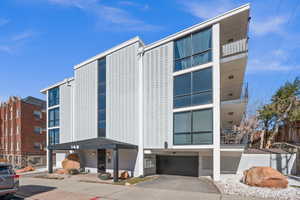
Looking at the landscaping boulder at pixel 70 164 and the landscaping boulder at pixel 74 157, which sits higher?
the landscaping boulder at pixel 74 157

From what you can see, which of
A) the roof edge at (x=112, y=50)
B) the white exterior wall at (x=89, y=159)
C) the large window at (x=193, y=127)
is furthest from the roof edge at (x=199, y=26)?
the white exterior wall at (x=89, y=159)

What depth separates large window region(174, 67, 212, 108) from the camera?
43.9ft

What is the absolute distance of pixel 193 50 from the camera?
14.3m

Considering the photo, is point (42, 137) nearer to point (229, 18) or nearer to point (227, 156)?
point (227, 156)

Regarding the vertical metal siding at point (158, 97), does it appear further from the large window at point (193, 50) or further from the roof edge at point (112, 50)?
the roof edge at point (112, 50)

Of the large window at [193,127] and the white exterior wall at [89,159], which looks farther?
the white exterior wall at [89,159]

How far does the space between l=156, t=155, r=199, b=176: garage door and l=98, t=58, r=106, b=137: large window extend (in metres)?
5.76

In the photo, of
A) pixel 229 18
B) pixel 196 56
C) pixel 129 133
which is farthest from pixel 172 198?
pixel 229 18

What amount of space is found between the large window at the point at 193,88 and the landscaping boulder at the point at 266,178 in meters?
4.87

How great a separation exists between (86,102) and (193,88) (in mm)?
11258

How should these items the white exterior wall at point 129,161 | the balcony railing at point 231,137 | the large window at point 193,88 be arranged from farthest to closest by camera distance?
the balcony railing at point 231,137 → the white exterior wall at point 129,161 → the large window at point 193,88

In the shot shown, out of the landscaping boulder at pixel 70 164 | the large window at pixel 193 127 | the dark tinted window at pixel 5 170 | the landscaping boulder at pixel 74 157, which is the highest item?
the large window at pixel 193 127

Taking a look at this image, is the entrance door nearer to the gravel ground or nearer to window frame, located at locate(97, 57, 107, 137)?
window frame, located at locate(97, 57, 107, 137)

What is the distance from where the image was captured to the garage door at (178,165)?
1590 centimetres
